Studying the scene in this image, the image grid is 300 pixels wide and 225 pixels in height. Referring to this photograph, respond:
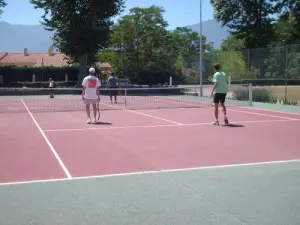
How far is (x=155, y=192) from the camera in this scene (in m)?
6.00

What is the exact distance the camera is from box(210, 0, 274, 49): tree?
2089 inches

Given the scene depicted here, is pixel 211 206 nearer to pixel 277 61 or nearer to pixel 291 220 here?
pixel 291 220

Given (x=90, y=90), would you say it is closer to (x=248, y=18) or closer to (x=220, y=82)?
(x=220, y=82)

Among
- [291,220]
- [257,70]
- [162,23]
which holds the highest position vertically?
[162,23]

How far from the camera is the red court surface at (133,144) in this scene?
7.68 metres

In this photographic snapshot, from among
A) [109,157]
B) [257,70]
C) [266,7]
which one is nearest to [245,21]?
[266,7]

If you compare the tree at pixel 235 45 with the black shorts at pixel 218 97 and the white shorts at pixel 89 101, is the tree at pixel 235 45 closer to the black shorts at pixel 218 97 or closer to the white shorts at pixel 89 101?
the black shorts at pixel 218 97

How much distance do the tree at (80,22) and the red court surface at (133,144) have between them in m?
25.7

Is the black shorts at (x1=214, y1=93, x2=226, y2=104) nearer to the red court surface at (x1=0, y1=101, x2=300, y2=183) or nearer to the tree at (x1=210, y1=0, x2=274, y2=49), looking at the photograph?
the red court surface at (x1=0, y1=101, x2=300, y2=183)

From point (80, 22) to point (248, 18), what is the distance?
23173mm

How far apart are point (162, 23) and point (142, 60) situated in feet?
20.9

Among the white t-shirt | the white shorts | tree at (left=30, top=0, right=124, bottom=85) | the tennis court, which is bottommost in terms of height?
the tennis court

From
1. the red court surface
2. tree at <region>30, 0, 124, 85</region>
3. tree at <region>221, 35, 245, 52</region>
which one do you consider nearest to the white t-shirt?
the red court surface

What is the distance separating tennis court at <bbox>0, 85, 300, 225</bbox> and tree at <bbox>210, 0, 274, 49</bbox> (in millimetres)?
42371
